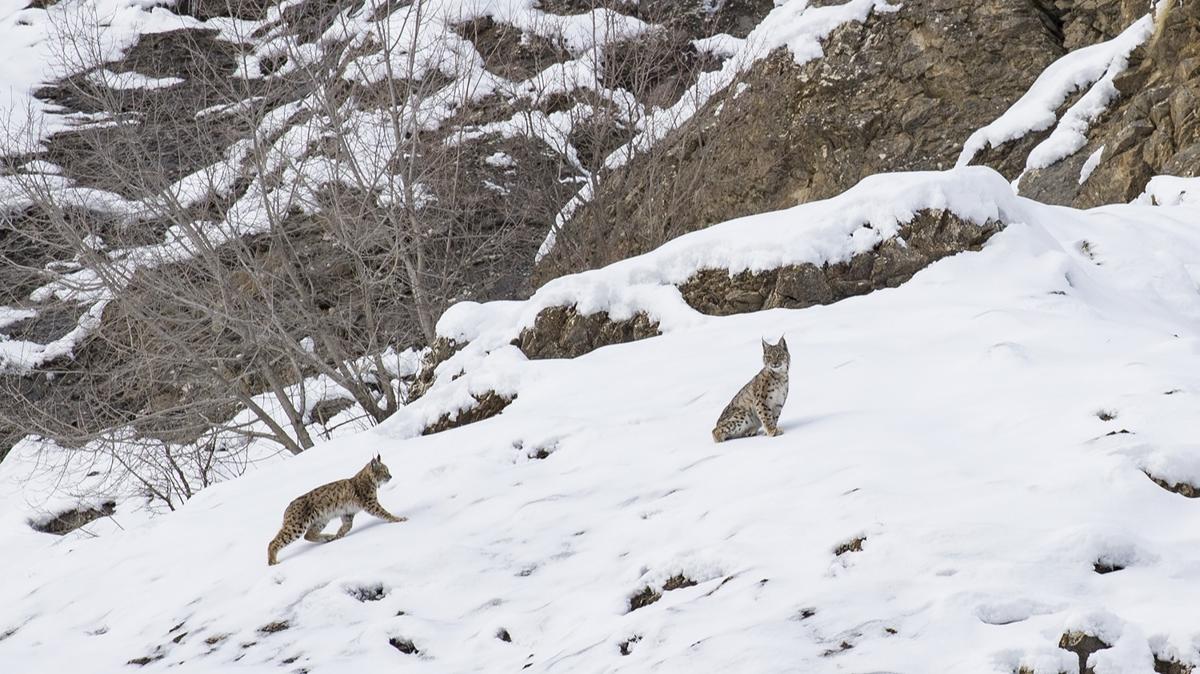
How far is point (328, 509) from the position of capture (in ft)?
30.4

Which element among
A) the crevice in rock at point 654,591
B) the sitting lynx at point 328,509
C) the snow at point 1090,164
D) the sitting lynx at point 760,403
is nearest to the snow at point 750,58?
the snow at point 1090,164

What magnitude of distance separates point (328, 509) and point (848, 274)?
645 centimetres

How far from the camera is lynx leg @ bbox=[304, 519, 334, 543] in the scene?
30.4ft

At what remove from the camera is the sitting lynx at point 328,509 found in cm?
916

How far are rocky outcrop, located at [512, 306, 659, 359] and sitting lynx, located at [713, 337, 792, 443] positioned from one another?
4364 mm

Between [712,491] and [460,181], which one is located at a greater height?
[460,181]

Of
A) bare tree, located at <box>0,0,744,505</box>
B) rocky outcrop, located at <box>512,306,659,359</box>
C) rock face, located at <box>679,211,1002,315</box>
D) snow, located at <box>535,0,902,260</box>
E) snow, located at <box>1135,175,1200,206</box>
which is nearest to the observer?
rock face, located at <box>679,211,1002,315</box>

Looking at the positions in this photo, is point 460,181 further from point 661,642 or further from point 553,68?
point 661,642

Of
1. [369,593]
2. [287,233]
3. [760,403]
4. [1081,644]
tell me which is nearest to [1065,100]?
[760,403]

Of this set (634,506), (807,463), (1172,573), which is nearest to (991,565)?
(1172,573)

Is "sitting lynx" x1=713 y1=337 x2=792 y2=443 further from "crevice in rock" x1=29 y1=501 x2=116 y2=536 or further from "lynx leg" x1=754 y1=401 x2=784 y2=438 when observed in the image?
"crevice in rock" x1=29 y1=501 x2=116 y2=536

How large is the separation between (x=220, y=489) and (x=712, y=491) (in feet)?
22.9

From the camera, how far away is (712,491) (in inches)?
303

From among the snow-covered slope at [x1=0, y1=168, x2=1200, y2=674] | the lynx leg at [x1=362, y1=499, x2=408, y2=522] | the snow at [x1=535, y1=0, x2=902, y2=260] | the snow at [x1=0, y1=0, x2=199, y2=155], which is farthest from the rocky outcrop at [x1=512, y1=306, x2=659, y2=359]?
the snow at [x1=0, y1=0, x2=199, y2=155]
